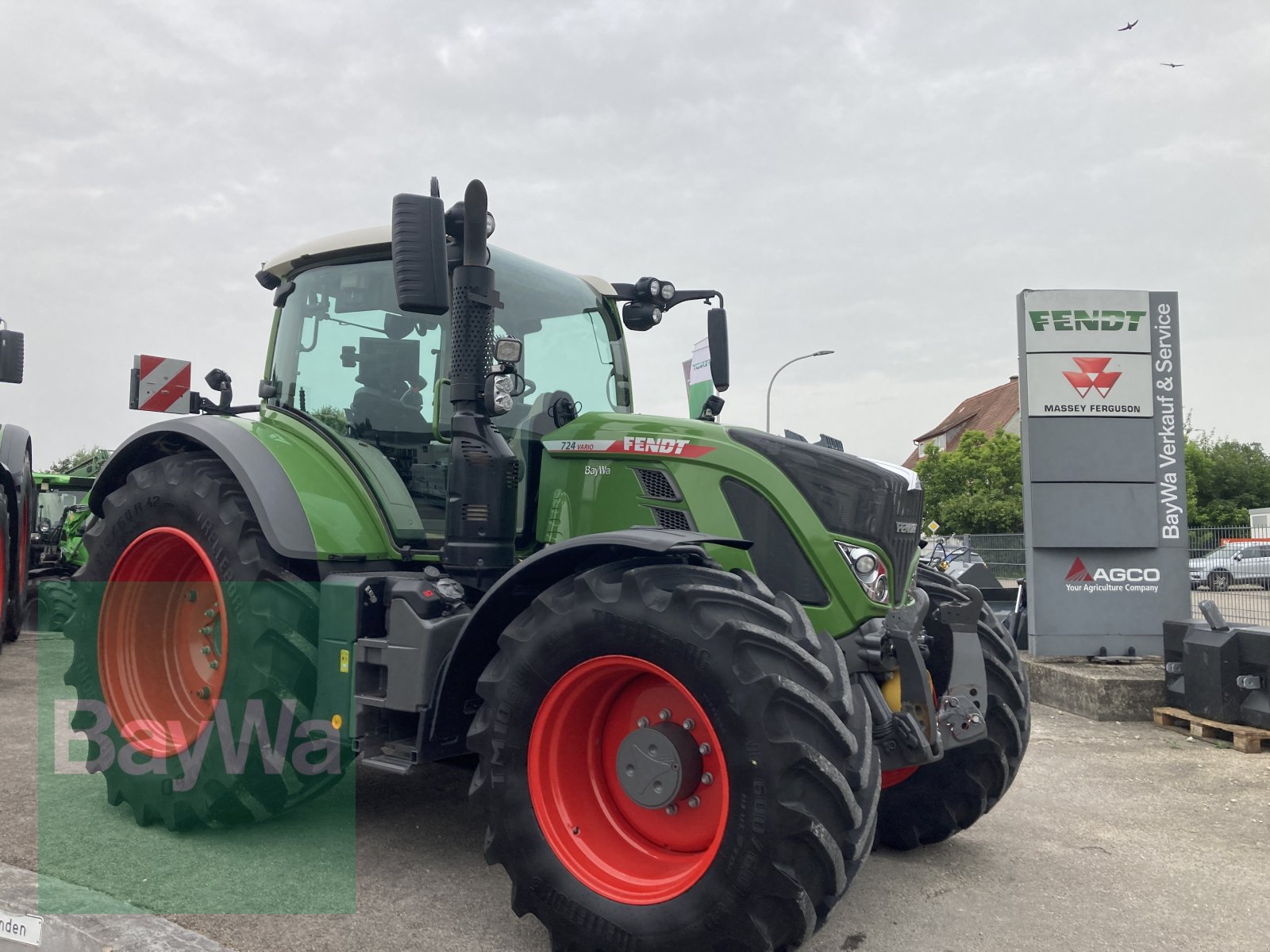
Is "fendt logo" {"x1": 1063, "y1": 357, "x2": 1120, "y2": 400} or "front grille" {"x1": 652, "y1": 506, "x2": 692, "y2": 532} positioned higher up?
"fendt logo" {"x1": 1063, "y1": 357, "x2": 1120, "y2": 400}

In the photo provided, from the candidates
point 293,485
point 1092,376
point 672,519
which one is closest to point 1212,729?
point 1092,376

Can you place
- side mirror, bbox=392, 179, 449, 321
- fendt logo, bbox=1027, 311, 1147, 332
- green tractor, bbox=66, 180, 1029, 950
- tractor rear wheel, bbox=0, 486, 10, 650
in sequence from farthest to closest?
1. fendt logo, bbox=1027, 311, 1147, 332
2. tractor rear wheel, bbox=0, 486, 10, 650
3. side mirror, bbox=392, 179, 449, 321
4. green tractor, bbox=66, 180, 1029, 950

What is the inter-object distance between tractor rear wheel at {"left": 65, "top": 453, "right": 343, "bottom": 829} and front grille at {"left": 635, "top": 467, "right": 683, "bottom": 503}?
1.45 meters

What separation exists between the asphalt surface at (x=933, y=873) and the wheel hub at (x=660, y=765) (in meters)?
0.64

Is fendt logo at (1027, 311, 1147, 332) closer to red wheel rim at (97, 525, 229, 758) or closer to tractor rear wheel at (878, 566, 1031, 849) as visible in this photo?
tractor rear wheel at (878, 566, 1031, 849)

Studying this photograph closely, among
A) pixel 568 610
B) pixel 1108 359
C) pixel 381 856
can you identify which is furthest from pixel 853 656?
pixel 1108 359

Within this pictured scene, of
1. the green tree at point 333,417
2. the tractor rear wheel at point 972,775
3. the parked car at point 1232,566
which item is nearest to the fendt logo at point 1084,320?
the parked car at point 1232,566

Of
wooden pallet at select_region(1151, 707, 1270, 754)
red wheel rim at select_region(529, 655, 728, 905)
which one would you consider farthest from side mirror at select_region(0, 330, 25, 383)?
wooden pallet at select_region(1151, 707, 1270, 754)

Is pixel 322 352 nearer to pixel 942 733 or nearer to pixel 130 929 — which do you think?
pixel 130 929

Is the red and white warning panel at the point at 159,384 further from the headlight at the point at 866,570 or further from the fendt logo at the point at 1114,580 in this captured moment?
the fendt logo at the point at 1114,580

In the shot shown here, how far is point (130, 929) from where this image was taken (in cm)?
313

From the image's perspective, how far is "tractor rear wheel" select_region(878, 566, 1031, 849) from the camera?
4.30 m

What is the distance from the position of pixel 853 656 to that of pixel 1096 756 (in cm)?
406

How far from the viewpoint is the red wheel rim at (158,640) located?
477 cm
